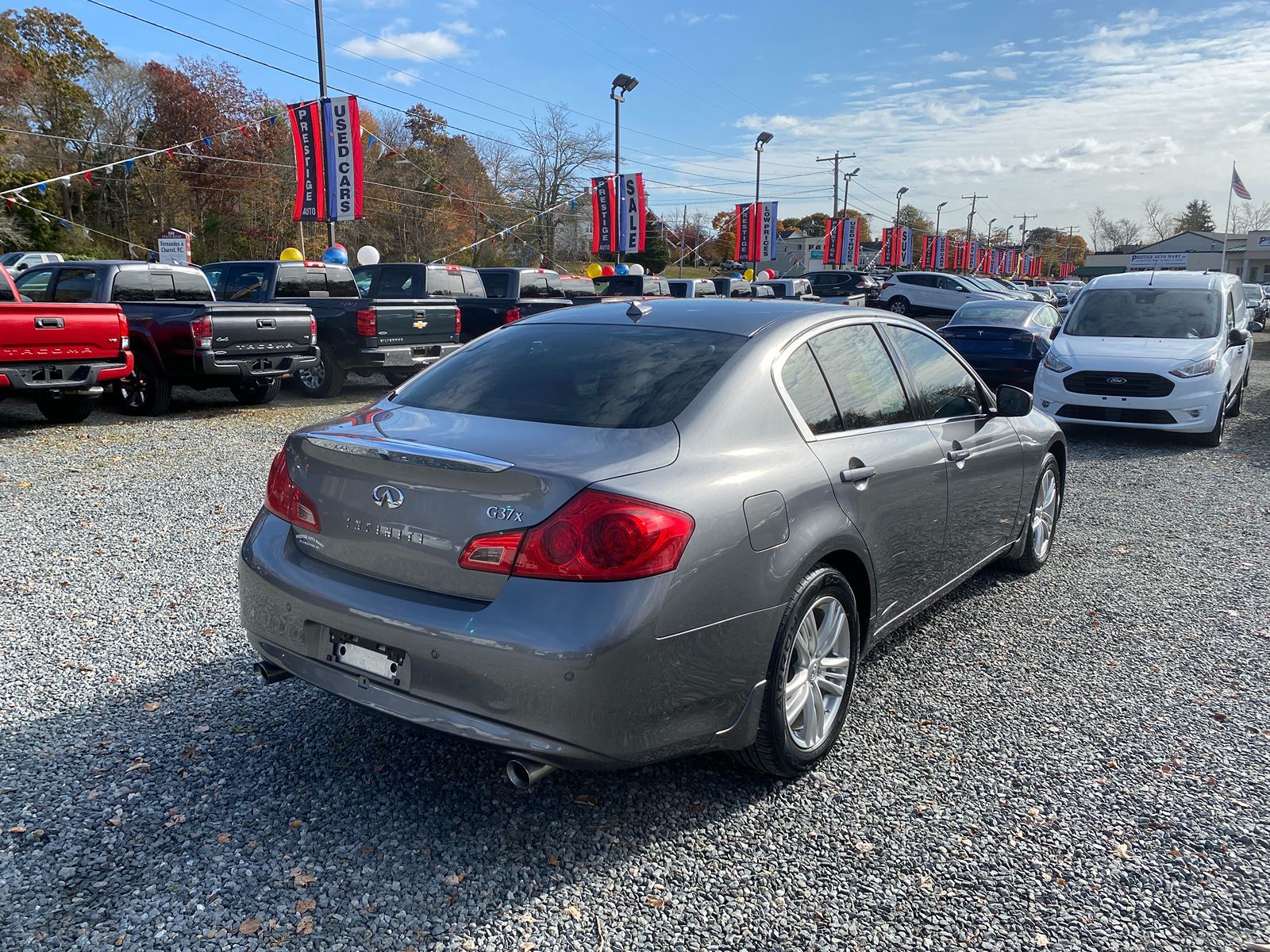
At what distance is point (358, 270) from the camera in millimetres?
15102

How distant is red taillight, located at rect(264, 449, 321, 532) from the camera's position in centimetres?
306

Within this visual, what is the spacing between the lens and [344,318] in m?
12.8

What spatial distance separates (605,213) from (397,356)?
2064cm

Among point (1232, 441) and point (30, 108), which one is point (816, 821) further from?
point (30, 108)

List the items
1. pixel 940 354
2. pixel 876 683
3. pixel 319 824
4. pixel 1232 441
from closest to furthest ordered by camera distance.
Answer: pixel 319 824 < pixel 876 683 < pixel 940 354 < pixel 1232 441

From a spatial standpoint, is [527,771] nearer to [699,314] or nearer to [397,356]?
[699,314]

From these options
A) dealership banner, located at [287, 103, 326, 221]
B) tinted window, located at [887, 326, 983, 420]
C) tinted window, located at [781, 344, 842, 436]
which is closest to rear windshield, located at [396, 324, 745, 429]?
tinted window, located at [781, 344, 842, 436]

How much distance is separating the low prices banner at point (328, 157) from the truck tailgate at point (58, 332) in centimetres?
1125

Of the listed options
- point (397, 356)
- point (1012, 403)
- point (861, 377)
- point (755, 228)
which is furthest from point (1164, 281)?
point (755, 228)

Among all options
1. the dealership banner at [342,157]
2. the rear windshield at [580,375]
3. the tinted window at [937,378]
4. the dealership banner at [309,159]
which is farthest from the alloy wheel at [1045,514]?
the dealership banner at [309,159]

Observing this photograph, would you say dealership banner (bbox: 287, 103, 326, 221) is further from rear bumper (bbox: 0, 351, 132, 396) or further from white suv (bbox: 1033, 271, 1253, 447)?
white suv (bbox: 1033, 271, 1253, 447)

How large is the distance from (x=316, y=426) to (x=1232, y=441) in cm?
1145

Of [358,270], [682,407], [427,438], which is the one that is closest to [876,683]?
[682,407]

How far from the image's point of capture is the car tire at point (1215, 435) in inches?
406
